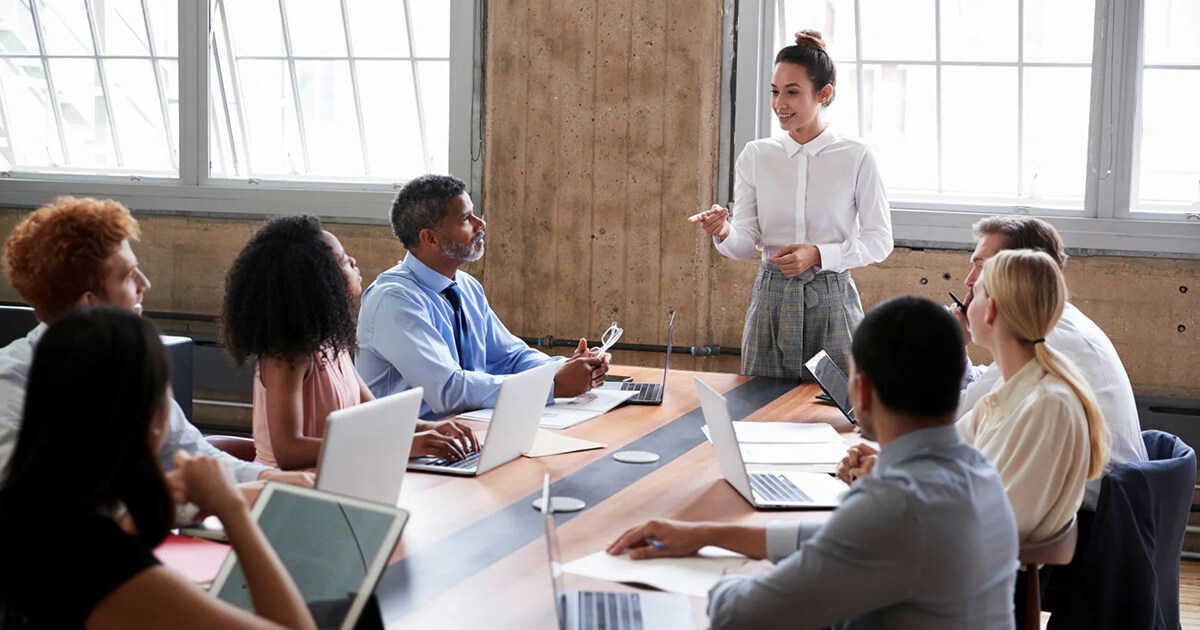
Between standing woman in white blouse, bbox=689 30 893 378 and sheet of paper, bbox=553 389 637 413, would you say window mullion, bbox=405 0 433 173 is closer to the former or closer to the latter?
standing woman in white blouse, bbox=689 30 893 378

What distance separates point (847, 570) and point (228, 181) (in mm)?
5087

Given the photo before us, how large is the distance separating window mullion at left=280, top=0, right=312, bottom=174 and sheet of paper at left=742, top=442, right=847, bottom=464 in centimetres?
389

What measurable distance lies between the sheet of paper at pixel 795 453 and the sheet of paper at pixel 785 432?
5 cm

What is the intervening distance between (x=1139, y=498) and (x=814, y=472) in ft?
2.24

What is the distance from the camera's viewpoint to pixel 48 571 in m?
1.38

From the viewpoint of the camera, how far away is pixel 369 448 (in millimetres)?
2049

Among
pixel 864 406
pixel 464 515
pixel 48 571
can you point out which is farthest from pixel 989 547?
pixel 48 571

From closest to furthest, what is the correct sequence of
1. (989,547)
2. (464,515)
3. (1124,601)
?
(989,547) → (464,515) → (1124,601)

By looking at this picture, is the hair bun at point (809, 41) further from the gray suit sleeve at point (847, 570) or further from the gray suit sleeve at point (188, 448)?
the gray suit sleeve at point (847, 570)

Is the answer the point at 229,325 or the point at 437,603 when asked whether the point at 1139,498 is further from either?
the point at 229,325

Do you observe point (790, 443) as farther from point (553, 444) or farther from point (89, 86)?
point (89, 86)

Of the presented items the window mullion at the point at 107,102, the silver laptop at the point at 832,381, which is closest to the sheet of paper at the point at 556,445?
the silver laptop at the point at 832,381

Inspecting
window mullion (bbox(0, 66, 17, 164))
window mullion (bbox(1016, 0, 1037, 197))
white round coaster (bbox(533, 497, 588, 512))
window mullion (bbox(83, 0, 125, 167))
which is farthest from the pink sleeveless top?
window mullion (bbox(0, 66, 17, 164))

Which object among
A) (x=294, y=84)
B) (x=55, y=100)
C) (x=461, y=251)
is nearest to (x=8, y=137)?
(x=55, y=100)
